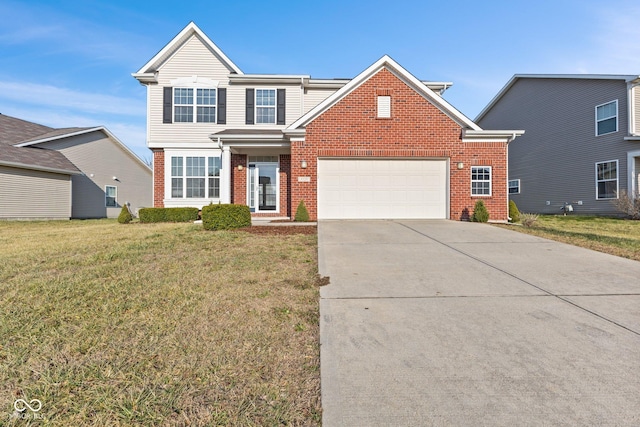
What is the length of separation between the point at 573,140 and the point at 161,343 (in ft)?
73.2

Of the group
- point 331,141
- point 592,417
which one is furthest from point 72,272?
point 331,141

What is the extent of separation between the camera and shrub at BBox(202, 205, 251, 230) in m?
9.79

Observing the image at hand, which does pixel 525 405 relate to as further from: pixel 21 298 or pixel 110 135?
pixel 110 135

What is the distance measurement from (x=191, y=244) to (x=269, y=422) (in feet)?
19.8

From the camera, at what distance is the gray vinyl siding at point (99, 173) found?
68.2 feet

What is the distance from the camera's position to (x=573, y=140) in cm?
1830

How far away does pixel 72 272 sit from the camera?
4961mm

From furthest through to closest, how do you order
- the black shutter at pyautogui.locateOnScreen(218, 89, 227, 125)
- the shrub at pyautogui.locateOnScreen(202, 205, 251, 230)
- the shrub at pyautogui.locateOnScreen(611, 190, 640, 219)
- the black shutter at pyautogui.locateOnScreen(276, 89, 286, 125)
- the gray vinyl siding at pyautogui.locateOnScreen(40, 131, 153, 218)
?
the gray vinyl siding at pyautogui.locateOnScreen(40, 131, 153, 218)
the black shutter at pyautogui.locateOnScreen(276, 89, 286, 125)
the black shutter at pyautogui.locateOnScreen(218, 89, 227, 125)
the shrub at pyautogui.locateOnScreen(611, 190, 640, 219)
the shrub at pyautogui.locateOnScreen(202, 205, 251, 230)

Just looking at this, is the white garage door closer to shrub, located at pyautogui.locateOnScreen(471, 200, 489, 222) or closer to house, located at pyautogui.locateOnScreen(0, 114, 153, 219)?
shrub, located at pyautogui.locateOnScreen(471, 200, 489, 222)

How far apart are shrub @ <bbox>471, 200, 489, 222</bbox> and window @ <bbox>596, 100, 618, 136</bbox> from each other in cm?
1047

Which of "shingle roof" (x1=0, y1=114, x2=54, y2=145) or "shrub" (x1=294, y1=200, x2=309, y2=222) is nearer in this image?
"shrub" (x1=294, y1=200, x2=309, y2=222)

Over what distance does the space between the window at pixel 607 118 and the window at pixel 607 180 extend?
63.0 inches

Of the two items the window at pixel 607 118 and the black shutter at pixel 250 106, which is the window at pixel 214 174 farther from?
the window at pixel 607 118

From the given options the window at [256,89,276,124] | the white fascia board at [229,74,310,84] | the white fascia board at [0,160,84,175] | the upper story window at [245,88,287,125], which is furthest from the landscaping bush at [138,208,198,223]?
the white fascia board at [0,160,84,175]
